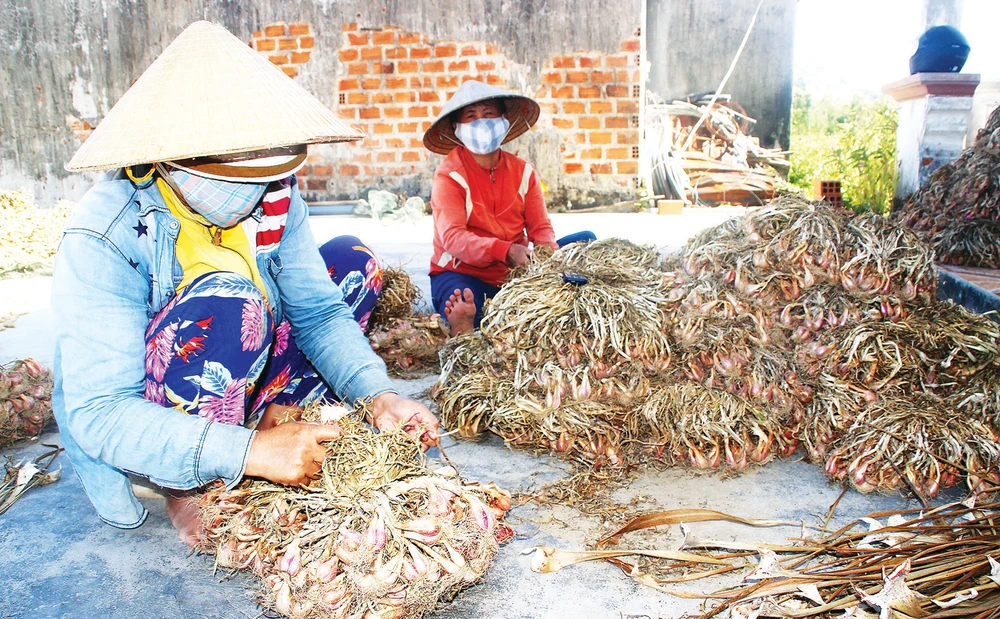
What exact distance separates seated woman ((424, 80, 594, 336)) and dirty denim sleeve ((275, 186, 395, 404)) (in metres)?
1.34

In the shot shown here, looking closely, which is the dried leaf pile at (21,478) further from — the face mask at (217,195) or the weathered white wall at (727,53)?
the weathered white wall at (727,53)

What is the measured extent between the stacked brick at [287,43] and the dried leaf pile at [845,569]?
812 centimetres

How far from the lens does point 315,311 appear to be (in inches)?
87.4

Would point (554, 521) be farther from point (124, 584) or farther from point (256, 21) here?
point (256, 21)

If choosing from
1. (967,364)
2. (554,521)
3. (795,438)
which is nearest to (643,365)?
(795,438)

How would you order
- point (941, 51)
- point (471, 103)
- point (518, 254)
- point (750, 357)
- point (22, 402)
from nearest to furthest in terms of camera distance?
point (750, 357)
point (22, 402)
point (518, 254)
point (471, 103)
point (941, 51)

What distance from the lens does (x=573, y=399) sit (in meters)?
2.46

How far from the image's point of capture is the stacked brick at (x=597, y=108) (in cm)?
795

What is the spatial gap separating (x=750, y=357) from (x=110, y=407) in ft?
6.24

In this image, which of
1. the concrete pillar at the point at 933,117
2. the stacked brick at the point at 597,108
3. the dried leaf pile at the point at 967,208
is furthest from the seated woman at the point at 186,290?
the stacked brick at the point at 597,108

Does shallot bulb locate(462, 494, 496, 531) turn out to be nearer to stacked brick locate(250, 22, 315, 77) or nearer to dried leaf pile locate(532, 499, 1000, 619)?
dried leaf pile locate(532, 499, 1000, 619)

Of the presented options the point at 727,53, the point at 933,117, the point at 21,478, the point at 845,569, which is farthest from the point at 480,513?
the point at 727,53

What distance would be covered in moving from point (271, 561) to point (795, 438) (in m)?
1.68

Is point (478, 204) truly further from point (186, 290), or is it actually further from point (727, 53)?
point (727, 53)
